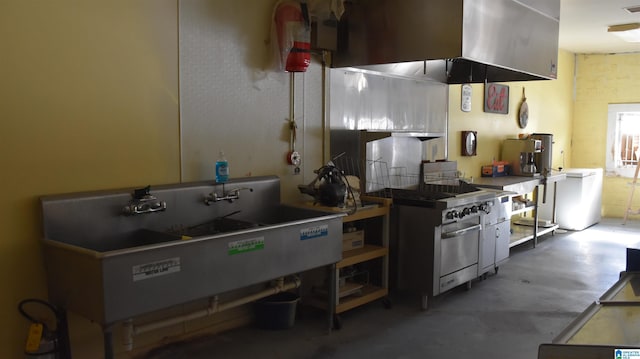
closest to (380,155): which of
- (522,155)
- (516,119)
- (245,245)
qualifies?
(245,245)

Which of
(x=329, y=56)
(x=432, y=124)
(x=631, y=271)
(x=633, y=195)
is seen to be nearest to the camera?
(x=631, y=271)

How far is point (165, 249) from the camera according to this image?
7.44 ft

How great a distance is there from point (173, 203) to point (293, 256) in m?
0.73

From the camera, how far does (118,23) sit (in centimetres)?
275

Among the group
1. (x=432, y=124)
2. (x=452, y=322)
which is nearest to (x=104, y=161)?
(x=452, y=322)

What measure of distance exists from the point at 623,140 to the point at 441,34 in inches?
239

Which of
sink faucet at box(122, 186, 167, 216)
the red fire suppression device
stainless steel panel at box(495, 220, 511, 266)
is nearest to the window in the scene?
stainless steel panel at box(495, 220, 511, 266)

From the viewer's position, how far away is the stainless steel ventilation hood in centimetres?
357

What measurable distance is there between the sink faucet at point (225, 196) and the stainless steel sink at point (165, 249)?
0.03 metres

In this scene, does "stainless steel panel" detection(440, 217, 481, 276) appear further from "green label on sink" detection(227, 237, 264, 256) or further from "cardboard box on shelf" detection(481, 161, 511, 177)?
"cardboard box on shelf" detection(481, 161, 511, 177)

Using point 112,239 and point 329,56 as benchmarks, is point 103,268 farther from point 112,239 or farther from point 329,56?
point 329,56

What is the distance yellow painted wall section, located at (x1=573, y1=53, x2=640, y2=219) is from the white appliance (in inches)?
54.5

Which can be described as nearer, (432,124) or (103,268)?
(103,268)

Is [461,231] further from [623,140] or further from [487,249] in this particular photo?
[623,140]
